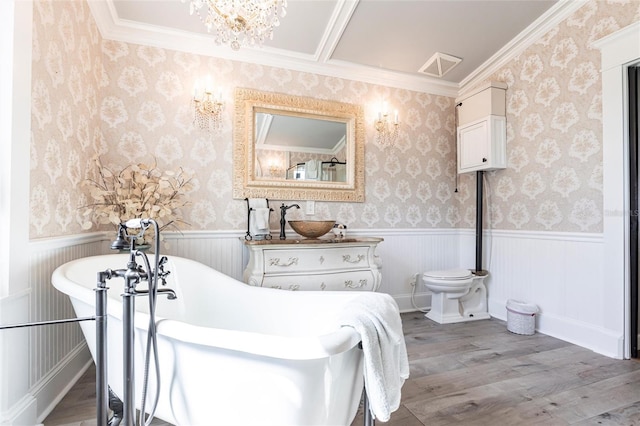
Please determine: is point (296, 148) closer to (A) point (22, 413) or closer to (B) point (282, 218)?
(B) point (282, 218)

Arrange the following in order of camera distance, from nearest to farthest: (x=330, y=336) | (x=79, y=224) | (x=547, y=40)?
A: (x=330, y=336)
(x=79, y=224)
(x=547, y=40)

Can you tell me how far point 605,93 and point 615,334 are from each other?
170 centimetres

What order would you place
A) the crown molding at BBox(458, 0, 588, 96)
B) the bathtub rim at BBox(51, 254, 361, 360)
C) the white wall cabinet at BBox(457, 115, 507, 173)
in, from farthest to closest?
the white wall cabinet at BBox(457, 115, 507, 173)
the crown molding at BBox(458, 0, 588, 96)
the bathtub rim at BBox(51, 254, 361, 360)

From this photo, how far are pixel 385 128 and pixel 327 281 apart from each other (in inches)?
65.3

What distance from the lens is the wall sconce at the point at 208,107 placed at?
2527 mm

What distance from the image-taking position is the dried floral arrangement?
199 cm

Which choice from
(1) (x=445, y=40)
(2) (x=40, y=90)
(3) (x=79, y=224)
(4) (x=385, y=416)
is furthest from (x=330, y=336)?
(1) (x=445, y=40)

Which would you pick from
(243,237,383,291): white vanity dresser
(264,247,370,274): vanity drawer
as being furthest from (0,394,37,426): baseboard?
(264,247,370,274): vanity drawer

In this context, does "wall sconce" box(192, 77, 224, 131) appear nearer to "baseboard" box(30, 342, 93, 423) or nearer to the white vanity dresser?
the white vanity dresser

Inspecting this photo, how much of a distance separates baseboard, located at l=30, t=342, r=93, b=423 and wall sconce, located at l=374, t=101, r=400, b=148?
9.44 ft

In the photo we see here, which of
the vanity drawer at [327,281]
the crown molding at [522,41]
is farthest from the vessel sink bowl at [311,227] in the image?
the crown molding at [522,41]

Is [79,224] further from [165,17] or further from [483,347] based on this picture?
[483,347]

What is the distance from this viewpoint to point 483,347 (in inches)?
90.2

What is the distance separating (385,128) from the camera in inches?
122
